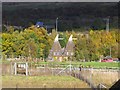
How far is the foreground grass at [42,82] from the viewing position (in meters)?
2.95

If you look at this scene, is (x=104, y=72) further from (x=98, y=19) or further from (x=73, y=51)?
(x=98, y=19)

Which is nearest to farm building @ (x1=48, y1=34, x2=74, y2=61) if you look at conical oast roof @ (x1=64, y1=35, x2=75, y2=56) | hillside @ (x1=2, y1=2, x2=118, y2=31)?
conical oast roof @ (x1=64, y1=35, x2=75, y2=56)

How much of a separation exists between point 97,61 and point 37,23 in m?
0.82

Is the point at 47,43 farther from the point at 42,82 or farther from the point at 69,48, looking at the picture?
the point at 42,82

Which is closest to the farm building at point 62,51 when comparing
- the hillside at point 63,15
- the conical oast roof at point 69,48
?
the conical oast roof at point 69,48

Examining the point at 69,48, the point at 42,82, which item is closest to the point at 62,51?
the point at 69,48

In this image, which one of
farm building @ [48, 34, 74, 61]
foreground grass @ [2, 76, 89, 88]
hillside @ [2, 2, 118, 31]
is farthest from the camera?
foreground grass @ [2, 76, 89, 88]

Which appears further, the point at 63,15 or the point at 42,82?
the point at 42,82

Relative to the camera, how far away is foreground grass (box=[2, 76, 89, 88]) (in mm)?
2951

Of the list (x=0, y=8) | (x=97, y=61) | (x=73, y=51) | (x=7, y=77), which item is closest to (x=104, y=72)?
(x=97, y=61)

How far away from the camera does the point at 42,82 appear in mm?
3482

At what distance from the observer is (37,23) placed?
2.47 metres

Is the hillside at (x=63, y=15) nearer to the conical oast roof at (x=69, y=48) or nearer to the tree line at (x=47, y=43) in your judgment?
the tree line at (x=47, y=43)

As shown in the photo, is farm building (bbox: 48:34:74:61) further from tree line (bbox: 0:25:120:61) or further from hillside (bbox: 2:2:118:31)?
hillside (bbox: 2:2:118:31)
